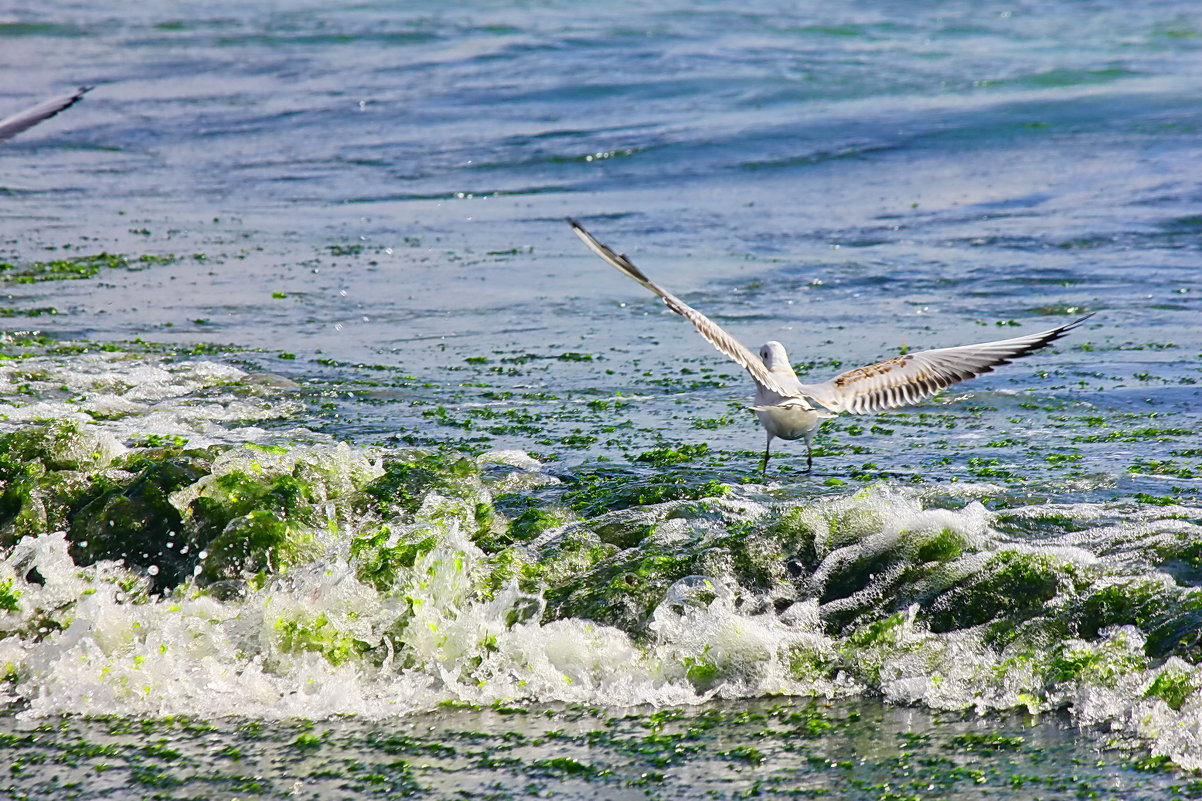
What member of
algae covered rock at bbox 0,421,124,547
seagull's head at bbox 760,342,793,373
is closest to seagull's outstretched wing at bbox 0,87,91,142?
algae covered rock at bbox 0,421,124,547

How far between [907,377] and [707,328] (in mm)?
1115

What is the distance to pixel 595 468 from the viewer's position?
22.5 feet

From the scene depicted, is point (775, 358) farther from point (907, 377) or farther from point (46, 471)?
point (46, 471)

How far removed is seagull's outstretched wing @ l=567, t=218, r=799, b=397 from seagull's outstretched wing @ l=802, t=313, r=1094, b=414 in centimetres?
19

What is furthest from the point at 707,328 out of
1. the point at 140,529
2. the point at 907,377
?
the point at 140,529

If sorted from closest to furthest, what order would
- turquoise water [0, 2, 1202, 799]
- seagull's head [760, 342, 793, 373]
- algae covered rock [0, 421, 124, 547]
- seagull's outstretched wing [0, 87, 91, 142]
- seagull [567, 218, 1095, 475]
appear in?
turquoise water [0, 2, 1202, 799]
algae covered rock [0, 421, 124, 547]
seagull [567, 218, 1095, 475]
seagull's head [760, 342, 793, 373]
seagull's outstretched wing [0, 87, 91, 142]

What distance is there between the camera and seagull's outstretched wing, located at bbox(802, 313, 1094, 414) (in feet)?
21.9

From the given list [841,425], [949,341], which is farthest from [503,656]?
[949,341]

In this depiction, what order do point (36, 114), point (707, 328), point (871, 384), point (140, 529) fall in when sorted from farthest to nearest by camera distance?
1. point (36, 114)
2. point (871, 384)
3. point (707, 328)
4. point (140, 529)

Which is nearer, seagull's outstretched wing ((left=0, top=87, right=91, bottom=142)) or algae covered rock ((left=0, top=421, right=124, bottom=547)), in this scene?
algae covered rock ((left=0, top=421, right=124, bottom=547))

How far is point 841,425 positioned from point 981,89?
1700cm

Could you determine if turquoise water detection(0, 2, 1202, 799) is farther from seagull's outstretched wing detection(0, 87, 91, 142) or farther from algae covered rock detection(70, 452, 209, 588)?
seagull's outstretched wing detection(0, 87, 91, 142)

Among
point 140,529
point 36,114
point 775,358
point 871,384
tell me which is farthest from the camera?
point 36,114

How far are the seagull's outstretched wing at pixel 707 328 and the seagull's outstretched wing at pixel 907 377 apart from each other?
0.19m
